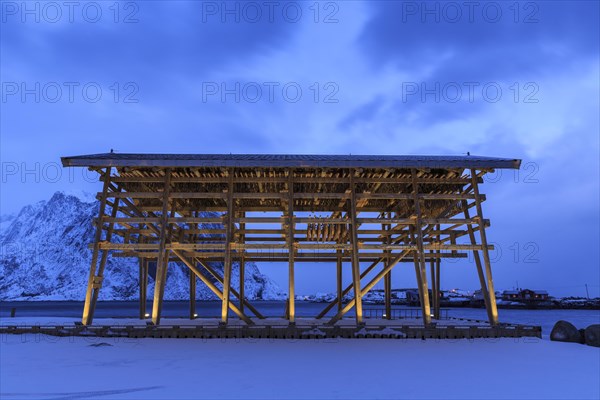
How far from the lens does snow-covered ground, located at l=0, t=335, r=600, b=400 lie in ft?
26.3

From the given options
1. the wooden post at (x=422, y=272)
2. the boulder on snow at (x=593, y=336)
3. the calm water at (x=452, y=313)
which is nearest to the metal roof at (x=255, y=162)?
A: the wooden post at (x=422, y=272)

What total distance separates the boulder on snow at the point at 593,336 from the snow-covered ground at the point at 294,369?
0.51 metres

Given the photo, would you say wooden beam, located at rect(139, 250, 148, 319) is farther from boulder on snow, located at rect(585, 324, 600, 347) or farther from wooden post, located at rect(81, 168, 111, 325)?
boulder on snow, located at rect(585, 324, 600, 347)

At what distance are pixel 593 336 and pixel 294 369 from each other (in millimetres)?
11350

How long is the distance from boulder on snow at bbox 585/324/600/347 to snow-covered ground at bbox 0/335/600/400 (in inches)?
20.1

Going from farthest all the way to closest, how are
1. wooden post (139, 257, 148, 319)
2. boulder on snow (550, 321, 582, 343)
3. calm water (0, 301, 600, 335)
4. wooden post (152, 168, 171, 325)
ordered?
calm water (0, 301, 600, 335), wooden post (139, 257, 148, 319), wooden post (152, 168, 171, 325), boulder on snow (550, 321, 582, 343)

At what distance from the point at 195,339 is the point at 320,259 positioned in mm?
9258

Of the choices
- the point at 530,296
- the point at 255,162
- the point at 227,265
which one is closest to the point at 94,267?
the point at 227,265

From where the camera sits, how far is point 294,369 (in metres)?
10.1

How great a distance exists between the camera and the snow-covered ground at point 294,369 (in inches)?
315

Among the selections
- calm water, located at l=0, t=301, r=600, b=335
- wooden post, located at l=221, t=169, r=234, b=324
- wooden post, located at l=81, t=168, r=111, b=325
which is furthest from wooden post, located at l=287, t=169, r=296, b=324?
calm water, located at l=0, t=301, r=600, b=335

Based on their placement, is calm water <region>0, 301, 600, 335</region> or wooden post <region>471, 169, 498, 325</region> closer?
wooden post <region>471, 169, 498, 325</region>

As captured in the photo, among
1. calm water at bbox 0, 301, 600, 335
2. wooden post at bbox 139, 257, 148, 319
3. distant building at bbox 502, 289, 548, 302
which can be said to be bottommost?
calm water at bbox 0, 301, 600, 335

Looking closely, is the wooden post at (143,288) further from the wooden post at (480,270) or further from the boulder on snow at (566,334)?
the boulder on snow at (566,334)
